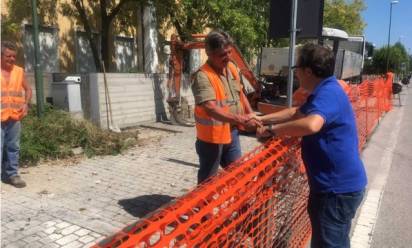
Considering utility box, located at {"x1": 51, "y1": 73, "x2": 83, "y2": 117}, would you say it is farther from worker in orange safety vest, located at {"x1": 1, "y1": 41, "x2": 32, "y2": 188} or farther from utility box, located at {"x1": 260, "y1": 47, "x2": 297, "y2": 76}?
utility box, located at {"x1": 260, "y1": 47, "x2": 297, "y2": 76}

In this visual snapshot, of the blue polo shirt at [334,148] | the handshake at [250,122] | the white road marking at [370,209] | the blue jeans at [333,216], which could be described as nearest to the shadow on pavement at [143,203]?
the handshake at [250,122]

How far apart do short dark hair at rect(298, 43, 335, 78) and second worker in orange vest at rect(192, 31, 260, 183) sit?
0.92m

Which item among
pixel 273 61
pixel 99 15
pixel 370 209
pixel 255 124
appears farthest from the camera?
pixel 273 61

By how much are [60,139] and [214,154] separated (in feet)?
14.0

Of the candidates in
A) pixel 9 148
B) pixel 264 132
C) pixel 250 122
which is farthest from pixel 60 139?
pixel 264 132

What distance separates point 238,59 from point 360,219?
260 inches

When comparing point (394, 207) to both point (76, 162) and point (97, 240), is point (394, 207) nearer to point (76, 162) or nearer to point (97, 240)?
point (97, 240)

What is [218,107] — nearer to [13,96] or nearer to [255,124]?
[255,124]

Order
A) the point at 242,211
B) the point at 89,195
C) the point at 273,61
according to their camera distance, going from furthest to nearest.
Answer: the point at 273,61 < the point at 89,195 < the point at 242,211

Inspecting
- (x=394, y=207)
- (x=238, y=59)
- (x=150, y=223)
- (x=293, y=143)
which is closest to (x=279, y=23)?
(x=293, y=143)

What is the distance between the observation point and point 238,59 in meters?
10.6

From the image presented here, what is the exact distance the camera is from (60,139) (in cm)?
727

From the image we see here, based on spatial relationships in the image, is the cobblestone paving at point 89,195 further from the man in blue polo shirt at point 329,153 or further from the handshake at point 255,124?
the man in blue polo shirt at point 329,153

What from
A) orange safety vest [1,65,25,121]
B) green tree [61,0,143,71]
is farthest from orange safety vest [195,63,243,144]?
green tree [61,0,143,71]
